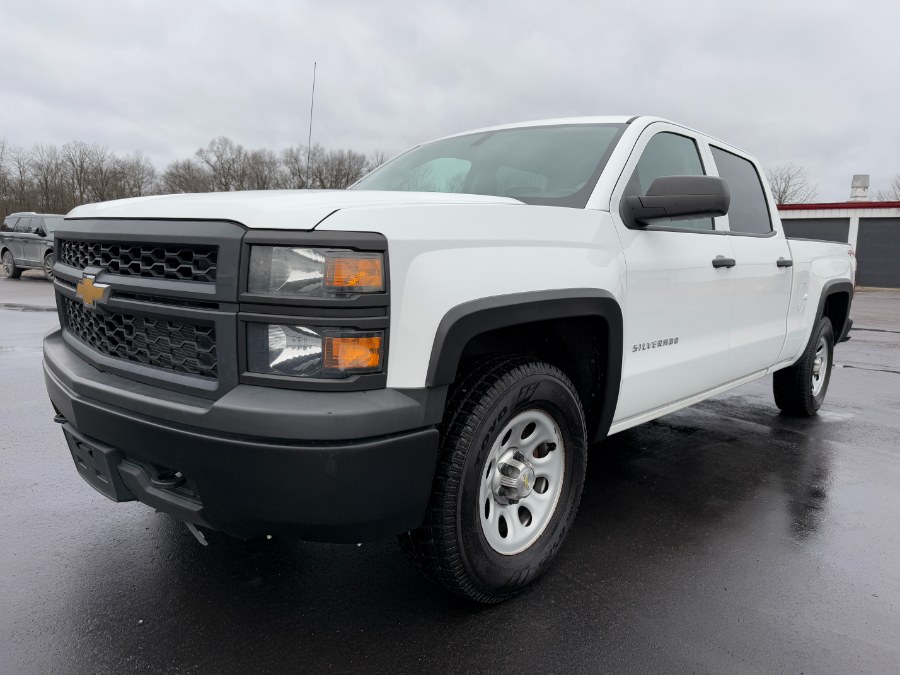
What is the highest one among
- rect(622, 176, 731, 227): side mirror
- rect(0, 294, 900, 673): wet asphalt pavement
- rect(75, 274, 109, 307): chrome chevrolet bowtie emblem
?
rect(622, 176, 731, 227): side mirror

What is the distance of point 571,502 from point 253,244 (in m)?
1.60

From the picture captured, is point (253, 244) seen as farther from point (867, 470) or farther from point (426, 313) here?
point (867, 470)

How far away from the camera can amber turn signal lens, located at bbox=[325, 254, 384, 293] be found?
5.90ft

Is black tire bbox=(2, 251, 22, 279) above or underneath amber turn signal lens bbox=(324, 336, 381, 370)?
underneath

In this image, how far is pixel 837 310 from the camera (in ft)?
18.3

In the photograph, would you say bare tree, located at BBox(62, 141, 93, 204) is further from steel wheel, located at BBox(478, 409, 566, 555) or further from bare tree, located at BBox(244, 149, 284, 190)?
steel wheel, located at BBox(478, 409, 566, 555)

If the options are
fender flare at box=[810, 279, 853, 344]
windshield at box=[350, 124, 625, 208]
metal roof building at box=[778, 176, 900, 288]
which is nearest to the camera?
windshield at box=[350, 124, 625, 208]

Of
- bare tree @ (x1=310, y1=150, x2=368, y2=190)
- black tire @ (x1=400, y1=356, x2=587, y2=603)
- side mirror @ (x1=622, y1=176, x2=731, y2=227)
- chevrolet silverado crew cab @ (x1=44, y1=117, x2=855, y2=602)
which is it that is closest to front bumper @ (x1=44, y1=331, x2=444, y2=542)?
chevrolet silverado crew cab @ (x1=44, y1=117, x2=855, y2=602)

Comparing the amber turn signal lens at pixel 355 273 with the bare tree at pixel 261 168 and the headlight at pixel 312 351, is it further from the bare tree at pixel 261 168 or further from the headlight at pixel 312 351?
the bare tree at pixel 261 168

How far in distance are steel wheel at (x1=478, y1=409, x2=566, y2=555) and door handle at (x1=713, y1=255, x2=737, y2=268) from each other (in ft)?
4.78

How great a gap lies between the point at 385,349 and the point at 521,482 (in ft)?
2.79

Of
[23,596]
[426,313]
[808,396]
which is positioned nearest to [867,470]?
[808,396]

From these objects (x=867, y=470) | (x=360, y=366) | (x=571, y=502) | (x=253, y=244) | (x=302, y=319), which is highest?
(x=253, y=244)

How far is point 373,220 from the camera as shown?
186 cm
